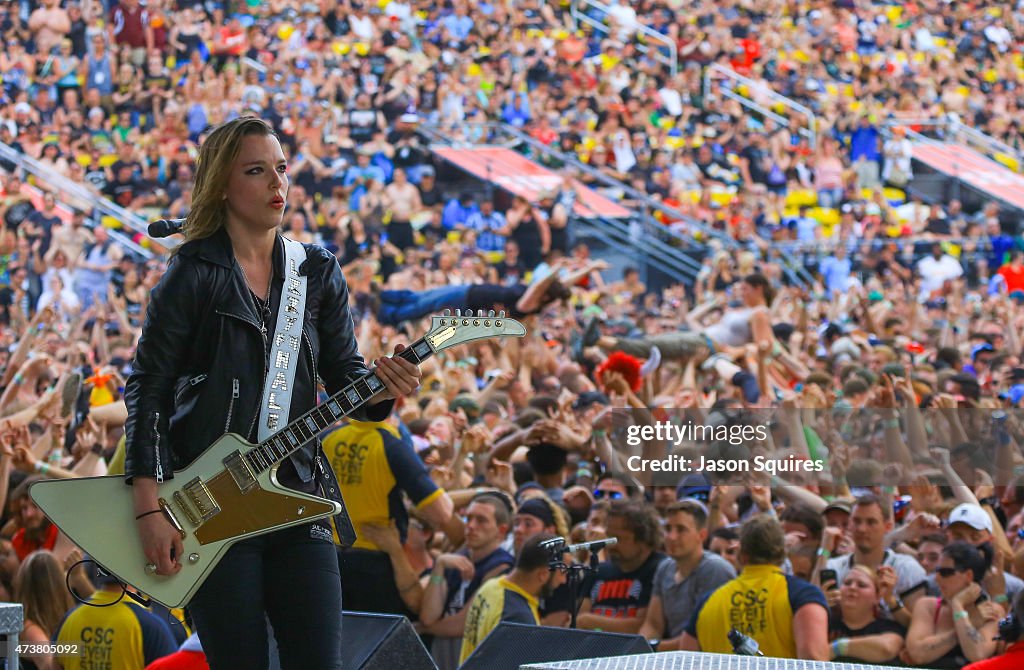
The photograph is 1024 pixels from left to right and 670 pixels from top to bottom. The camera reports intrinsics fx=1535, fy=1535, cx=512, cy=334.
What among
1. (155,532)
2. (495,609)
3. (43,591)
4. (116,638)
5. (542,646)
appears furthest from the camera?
(43,591)

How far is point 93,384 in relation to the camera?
8.83 meters

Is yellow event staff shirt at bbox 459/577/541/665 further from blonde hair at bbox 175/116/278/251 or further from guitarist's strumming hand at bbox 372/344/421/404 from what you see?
blonde hair at bbox 175/116/278/251

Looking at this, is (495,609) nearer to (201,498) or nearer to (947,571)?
(947,571)

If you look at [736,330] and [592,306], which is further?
[592,306]

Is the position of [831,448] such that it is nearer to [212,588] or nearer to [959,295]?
[212,588]

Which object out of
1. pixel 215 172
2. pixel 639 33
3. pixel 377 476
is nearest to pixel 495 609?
pixel 377 476

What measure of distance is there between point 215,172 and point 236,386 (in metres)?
0.43

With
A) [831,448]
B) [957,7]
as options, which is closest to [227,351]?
[831,448]

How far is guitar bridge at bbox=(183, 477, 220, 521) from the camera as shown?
9.68ft

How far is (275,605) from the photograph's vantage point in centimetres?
296

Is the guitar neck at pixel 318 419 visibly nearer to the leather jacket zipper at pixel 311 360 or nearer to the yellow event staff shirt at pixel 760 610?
the leather jacket zipper at pixel 311 360

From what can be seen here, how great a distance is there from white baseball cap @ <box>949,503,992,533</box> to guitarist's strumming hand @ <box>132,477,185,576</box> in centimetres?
362

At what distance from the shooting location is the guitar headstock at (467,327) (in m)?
3.06
